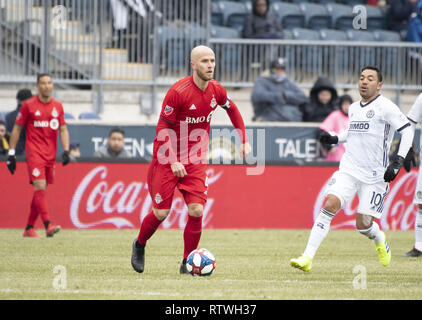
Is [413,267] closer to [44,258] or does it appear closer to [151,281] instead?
[151,281]

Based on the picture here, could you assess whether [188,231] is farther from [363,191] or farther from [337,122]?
[337,122]

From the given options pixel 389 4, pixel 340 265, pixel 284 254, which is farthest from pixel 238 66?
pixel 340 265

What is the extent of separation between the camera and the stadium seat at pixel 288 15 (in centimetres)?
2064

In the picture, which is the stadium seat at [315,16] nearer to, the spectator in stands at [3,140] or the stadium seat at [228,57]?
the stadium seat at [228,57]

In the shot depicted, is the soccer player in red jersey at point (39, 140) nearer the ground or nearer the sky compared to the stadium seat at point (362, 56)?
nearer the ground

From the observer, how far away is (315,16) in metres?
20.9

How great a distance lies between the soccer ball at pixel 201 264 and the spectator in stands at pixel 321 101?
31.1 ft

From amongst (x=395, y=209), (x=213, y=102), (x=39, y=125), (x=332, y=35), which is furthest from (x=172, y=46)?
(x=213, y=102)

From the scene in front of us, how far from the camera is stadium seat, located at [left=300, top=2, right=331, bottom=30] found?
68.5ft

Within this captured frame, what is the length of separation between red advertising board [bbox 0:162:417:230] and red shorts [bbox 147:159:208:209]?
20.6ft

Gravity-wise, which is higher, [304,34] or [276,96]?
[304,34]

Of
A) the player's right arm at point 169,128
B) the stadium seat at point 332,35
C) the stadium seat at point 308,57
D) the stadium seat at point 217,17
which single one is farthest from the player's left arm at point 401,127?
the stadium seat at point 217,17

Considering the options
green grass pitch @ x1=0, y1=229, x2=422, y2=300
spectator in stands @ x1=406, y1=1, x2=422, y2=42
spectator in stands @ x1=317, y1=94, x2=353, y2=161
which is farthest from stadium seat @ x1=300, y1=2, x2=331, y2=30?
green grass pitch @ x1=0, y1=229, x2=422, y2=300

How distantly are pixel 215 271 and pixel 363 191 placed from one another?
1898 millimetres
